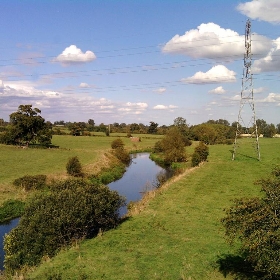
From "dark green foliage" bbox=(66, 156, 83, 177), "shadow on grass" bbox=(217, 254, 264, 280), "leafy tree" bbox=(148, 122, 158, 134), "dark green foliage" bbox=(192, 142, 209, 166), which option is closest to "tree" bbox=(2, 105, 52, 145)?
"dark green foliage" bbox=(66, 156, 83, 177)

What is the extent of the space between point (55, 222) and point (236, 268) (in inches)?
428

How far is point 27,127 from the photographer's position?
64.7 meters

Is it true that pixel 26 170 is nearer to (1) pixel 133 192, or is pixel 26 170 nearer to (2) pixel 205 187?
(1) pixel 133 192

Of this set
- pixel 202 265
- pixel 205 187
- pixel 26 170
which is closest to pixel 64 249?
pixel 202 265

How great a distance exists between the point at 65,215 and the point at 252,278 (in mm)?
11255

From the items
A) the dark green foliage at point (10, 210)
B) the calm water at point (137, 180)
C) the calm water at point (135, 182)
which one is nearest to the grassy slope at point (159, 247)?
the calm water at point (135, 182)

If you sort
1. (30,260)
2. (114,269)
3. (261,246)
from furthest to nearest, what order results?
(30,260), (114,269), (261,246)

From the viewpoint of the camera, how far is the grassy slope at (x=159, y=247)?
15.1 meters

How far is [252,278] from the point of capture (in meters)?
14.0

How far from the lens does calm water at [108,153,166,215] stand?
133ft

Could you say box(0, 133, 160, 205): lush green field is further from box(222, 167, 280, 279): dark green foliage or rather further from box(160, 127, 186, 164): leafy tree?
box(222, 167, 280, 279): dark green foliage

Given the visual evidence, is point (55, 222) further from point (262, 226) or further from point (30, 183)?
point (30, 183)

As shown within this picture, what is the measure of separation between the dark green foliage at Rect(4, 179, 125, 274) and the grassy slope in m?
1.07

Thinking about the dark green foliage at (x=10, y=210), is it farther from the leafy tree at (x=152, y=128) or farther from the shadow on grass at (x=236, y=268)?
the leafy tree at (x=152, y=128)
